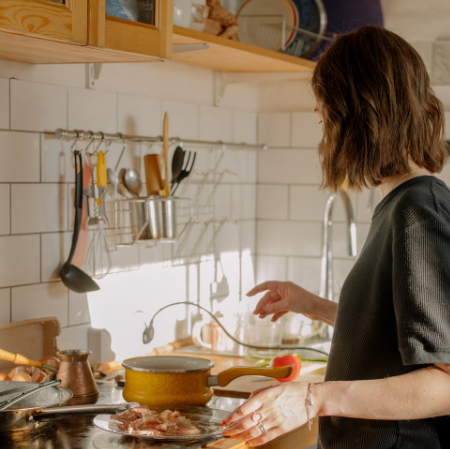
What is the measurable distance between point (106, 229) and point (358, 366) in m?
0.93

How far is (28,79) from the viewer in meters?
1.67

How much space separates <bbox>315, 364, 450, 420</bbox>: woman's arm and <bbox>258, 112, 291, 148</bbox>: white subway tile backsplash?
1611mm

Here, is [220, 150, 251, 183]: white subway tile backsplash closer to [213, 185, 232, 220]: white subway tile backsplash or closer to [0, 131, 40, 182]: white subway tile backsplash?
[213, 185, 232, 220]: white subway tile backsplash

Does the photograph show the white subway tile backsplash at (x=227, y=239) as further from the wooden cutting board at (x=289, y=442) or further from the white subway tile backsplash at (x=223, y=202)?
the wooden cutting board at (x=289, y=442)

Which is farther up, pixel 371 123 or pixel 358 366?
pixel 371 123

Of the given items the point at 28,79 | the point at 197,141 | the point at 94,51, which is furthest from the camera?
the point at 197,141

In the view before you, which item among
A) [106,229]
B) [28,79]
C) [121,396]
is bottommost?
[121,396]

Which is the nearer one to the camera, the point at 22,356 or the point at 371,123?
the point at 371,123

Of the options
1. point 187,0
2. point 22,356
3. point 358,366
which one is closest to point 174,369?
point 22,356

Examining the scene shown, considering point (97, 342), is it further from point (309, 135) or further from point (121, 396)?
point (309, 135)

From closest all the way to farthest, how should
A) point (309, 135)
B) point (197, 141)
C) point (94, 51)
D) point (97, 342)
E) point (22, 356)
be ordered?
point (94, 51) → point (22, 356) → point (97, 342) → point (197, 141) → point (309, 135)

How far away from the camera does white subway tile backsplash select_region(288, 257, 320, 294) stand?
2.57 m

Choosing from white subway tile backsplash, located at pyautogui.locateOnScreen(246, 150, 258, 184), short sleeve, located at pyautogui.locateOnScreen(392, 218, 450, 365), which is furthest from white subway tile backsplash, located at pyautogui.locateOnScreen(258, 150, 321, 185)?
short sleeve, located at pyautogui.locateOnScreen(392, 218, 450, 365)

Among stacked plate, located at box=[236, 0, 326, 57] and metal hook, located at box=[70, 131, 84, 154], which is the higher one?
stacked plate, located at box=[236, 0, 326, 57]
